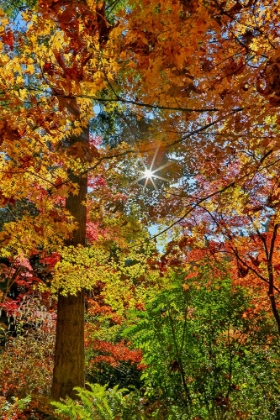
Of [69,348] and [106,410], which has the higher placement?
[69,348]

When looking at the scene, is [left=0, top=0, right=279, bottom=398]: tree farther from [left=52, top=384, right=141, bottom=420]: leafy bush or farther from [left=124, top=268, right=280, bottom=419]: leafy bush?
[left=52, top=384, right=141, bottom=420]: leafy bush

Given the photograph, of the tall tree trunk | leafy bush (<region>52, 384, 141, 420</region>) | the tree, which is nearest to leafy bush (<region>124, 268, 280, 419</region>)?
leafy bush (<region>52, 384, 141, 420</region>)

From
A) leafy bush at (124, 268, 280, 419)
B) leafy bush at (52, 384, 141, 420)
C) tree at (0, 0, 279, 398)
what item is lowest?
leafy bush at (52, 384, 141, 420)

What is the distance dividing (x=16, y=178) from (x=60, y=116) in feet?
2.90

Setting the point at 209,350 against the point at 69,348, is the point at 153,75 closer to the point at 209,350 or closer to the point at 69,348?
the point at 209,350

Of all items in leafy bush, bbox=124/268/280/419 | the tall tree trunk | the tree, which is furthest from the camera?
the tall tree trunk

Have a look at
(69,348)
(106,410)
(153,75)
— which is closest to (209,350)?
(106,410)

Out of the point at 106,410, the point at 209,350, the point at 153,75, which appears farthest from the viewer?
the point at 209,350

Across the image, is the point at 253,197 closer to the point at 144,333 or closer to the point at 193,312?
the point at 193,312

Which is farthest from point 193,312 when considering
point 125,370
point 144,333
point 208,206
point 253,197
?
point 125,370

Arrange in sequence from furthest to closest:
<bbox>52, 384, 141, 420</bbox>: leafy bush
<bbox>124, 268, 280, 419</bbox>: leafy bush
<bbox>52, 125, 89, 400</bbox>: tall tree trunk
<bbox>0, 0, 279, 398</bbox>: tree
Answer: <bbox>52, 125, 89, 400</bbox>: tall tree trunk, <bbox>124, 268, 280, 419</bbox>: leafy bush, <bbox>52, 384, 141, 420</bbox>: leafy bush, <bbox>0, 0, 279, 398</bbox>: tree

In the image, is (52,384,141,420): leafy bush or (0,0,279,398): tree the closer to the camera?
(0,0,279,398): tree

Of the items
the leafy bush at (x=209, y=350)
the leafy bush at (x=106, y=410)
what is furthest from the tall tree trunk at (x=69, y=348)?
the leafy bush at (x=106, y=410)

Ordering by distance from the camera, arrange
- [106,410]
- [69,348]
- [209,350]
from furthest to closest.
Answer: [69,348] → [209,350] → [106,410]
